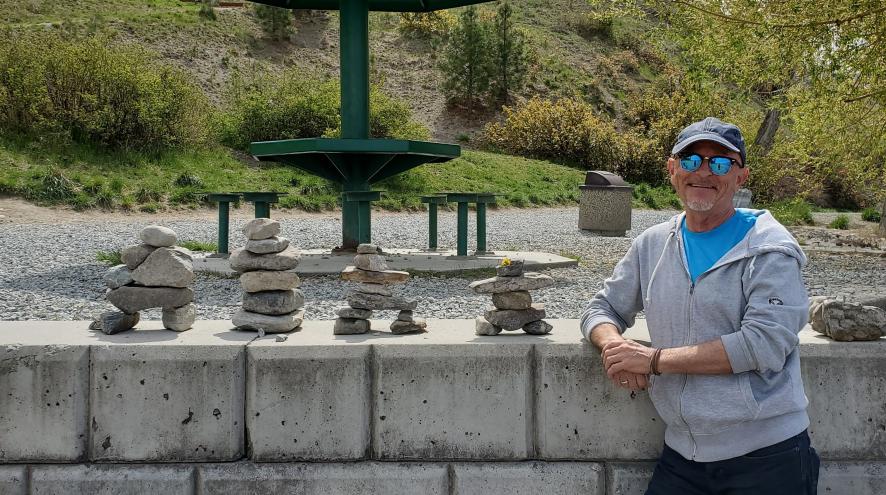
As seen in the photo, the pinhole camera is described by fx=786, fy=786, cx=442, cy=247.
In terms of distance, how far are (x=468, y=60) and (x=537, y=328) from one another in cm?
3436

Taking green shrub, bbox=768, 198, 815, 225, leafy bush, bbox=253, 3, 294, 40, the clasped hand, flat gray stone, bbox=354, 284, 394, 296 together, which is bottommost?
the clasped hand

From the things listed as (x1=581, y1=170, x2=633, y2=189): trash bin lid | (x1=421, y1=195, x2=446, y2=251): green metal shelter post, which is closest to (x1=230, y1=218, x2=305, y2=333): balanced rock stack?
(x1=421, y1=195, x2=446, y2=251): green metal shelter post

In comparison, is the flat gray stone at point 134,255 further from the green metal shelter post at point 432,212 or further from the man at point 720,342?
the green metal shelter post at point 432,212

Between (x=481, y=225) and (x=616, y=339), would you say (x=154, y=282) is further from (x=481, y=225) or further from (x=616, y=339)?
(x=481, y=225)

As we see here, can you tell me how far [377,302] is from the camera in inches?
142

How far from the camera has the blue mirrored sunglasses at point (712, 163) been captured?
2844 millimetres

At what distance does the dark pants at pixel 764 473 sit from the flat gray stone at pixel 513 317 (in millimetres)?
932

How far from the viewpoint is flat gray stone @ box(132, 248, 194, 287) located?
138 inches

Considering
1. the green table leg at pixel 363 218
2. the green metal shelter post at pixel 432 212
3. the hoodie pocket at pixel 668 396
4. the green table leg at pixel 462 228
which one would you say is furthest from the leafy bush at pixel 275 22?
the hoodie pocket at pixel 668 396

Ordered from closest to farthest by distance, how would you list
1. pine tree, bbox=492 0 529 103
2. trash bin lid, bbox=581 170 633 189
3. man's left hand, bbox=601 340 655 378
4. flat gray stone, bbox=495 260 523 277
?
man's left hand, bbox=601 340 655 378
flat gray stone, bbox=495 260 523 277
trash bin lid, bbox=581 170 633 189
pine tree, bbox=492 0 529 103

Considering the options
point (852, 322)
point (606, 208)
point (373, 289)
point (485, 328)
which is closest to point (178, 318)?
point (373, 289)

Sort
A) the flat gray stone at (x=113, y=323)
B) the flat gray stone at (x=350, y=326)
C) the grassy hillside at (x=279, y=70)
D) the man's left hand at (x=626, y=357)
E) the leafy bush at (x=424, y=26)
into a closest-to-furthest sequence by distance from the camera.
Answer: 1. the man's left hand at (x=626, y=357)
2. the flat gray stone at (x=113, y=323)
3. the flat gray stone at (x=350, y=326)
4. the grassy hillside at (x=279, y=70)
5. the leafy bush at (x=424, y=26)

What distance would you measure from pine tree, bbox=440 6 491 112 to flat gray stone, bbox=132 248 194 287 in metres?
33.9

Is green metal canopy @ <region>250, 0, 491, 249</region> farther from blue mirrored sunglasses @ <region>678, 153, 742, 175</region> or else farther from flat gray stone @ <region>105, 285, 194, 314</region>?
blue mirrored sunglasses @ <region>678, 153, 742, 175</region>
